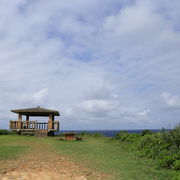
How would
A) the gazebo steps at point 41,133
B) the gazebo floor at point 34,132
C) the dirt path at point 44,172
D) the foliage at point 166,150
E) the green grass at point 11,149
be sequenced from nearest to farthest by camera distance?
the dirt path at point 44,172, the foliage at point 166,150, the green grass at point 11,149, the gazebo steps at point 41,133, the gazebo floor at point 34,132

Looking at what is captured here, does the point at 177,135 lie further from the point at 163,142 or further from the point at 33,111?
the point at 33,111

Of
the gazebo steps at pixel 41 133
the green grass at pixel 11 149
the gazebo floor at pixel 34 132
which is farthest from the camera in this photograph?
the gazebo floor at pixel 34 132

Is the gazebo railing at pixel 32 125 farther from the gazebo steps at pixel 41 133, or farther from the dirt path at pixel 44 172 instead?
the dirt path at pixel 44 172

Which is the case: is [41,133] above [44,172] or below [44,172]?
above

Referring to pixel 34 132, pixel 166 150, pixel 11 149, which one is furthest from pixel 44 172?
pixel 34 132

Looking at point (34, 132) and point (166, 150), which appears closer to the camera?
point (166, 150)

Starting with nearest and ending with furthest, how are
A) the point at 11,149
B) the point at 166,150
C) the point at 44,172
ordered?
the point at 44,172 < the point at 166,150 < the point at 11,149

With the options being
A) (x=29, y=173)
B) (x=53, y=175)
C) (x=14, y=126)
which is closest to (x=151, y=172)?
Answer: (x=53, y=175)

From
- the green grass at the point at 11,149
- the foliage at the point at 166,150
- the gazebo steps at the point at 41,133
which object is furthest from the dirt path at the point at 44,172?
the gazebo steps at the point at 41,133

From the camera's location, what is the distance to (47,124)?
26.9 metres

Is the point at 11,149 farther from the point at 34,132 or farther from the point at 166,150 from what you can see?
the point at 34,132

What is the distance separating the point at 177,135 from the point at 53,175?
20.0 feet

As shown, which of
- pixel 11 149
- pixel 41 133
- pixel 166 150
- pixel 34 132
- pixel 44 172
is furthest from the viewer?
pixel 34 132

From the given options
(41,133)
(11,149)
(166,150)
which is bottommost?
(11,149)
